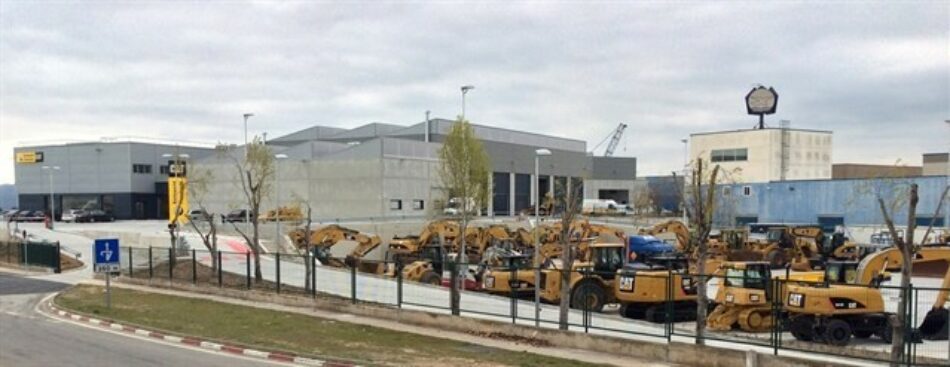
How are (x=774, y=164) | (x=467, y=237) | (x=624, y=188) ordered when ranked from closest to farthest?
1. (x=467, y=237)
2. (x=774, y=164)
3. (x=624, y=188)

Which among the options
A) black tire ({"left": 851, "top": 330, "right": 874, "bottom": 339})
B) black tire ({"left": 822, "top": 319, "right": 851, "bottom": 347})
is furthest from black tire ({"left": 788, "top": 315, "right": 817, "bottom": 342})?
black tire ({"left": 851, "top": 330, "right": 874, "bottom": 339})

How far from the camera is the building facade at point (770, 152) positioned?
95.7 meters

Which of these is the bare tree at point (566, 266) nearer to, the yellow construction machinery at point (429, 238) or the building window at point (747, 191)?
the yellow construction machinery at point (429, 238)

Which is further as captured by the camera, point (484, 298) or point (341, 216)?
point (341, 216)

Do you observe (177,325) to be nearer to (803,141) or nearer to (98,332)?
(98,332)

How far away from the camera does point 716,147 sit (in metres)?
101

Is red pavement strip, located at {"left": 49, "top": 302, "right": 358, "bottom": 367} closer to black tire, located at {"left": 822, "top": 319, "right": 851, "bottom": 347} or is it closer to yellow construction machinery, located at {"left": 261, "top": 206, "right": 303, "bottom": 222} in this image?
black tire, located at {"left": 822, "top": 319, "right": 851, "bottom": 347}

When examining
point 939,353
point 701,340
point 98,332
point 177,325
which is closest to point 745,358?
point 701,340

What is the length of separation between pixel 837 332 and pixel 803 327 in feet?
2.64

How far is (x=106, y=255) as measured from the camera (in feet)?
83.7

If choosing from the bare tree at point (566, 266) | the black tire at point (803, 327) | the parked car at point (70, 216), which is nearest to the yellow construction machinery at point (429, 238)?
the bare tree at point (566, 266)

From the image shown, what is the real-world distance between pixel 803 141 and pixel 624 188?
3372 centimetres

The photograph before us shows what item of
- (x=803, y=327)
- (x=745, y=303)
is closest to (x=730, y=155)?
(x=745, y=303)

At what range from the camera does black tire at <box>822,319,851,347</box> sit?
19.6 meters
